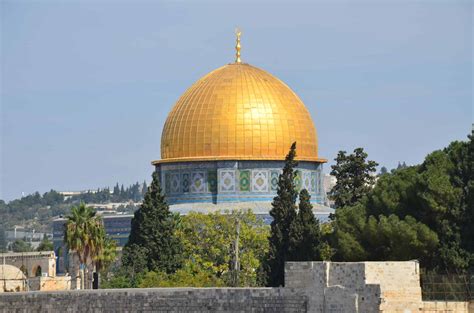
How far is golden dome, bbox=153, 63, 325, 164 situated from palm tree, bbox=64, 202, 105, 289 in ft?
60.3

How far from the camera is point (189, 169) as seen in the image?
73.9 metres

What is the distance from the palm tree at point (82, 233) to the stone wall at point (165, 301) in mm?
17352

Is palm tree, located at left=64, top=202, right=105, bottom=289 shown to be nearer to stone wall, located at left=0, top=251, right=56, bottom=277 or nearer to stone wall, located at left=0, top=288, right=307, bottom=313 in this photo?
stone wall, located at left=0, top=288, right=307, bottom=313

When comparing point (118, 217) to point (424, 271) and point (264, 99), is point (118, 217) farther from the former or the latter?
point (424, 271)

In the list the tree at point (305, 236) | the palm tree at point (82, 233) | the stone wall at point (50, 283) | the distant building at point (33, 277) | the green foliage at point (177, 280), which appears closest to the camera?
the tree at point (305, 236)

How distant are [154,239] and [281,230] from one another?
7.10 m

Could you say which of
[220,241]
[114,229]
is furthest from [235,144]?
[114,229]

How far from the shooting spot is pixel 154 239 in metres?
49.6

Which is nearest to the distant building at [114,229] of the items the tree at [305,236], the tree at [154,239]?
the tree at [154,239]

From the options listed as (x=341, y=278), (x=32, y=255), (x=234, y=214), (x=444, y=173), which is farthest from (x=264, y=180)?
(x=341, y=278)

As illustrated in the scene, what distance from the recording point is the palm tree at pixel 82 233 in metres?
54.8

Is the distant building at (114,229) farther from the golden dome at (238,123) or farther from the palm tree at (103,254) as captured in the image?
the palm tree at (103,254)

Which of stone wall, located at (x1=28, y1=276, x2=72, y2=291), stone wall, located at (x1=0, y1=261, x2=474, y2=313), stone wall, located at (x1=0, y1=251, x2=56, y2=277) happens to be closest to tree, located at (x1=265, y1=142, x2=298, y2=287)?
stone wall, located at (x1=0, y1=261, x2=474, y2=313)

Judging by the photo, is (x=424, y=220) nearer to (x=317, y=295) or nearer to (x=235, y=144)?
(x=317, y=295)
